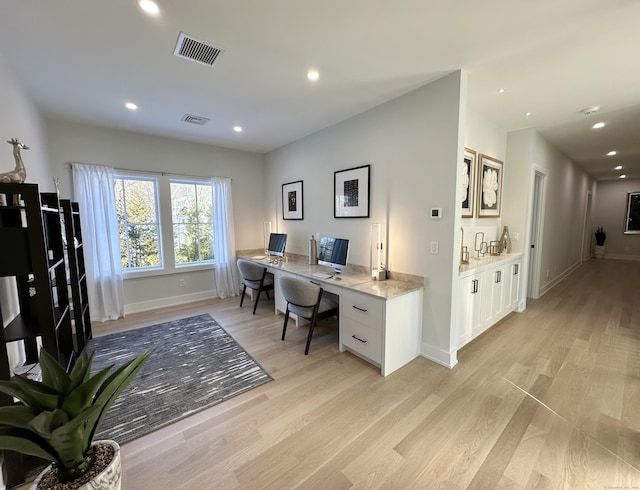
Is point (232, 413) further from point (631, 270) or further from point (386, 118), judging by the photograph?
point (631, 270)

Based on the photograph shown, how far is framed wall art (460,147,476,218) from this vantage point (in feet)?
10.4

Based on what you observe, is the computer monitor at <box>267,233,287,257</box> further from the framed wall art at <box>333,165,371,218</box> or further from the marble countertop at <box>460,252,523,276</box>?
the marble countertop at <box>460,252,523,276</box>

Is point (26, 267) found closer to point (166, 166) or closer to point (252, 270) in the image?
point (252, 270)

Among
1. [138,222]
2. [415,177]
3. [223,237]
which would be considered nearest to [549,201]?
[415,177]

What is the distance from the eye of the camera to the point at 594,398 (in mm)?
2115

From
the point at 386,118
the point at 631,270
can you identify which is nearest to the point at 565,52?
the point at 386,118

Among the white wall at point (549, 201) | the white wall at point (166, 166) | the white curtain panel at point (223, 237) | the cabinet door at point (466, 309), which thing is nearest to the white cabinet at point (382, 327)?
the cabinet door at point (466, 309)

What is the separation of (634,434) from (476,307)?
145cm

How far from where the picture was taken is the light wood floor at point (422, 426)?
151cm

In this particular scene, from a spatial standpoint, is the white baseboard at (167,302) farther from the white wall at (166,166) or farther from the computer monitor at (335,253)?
the computer monitor at (335,253)

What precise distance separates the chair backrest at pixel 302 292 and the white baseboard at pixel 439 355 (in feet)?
4.02

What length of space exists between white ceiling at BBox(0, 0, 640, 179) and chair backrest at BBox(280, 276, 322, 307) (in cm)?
199

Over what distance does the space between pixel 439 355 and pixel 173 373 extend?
102 inches

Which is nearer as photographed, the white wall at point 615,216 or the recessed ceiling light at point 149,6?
the recessed ceiling light at point 149,6
